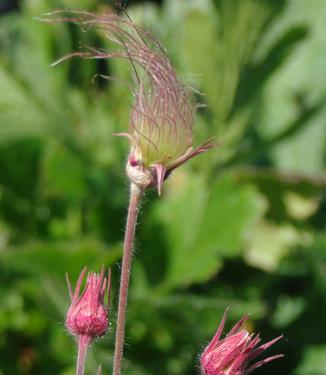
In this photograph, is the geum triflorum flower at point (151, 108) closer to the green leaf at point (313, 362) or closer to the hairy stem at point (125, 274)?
the hairy stem at point (125, 274)

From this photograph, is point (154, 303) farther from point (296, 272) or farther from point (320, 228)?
point (320, 228)

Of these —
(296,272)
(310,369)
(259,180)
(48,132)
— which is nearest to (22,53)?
(48,132)

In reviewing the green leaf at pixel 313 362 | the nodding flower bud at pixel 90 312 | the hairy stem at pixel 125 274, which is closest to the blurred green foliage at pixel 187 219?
the green leaf at pixel 313 362

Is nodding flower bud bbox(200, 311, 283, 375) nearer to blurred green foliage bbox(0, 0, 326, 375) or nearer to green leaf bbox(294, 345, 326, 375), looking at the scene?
blurred green foliage bbox(0, 0, 326, 375)

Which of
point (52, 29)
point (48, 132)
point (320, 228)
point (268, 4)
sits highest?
point (52, 29)

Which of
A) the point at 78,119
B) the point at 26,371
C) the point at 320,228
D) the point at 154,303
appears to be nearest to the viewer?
the point at 154,303

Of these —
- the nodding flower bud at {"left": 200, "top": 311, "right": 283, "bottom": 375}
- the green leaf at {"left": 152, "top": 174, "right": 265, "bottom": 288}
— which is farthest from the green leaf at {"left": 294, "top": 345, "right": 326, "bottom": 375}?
the nodding flower bud at {"left": 200, "top": 311, "right": 283, "bottom": 375}
